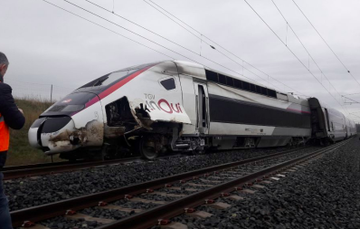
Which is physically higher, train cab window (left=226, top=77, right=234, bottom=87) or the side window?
train cab window (left=226, top=77, right=234, bottom=87)

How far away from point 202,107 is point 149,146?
8.30 ft

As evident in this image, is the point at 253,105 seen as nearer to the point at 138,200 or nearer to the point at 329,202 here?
the point at 329,202

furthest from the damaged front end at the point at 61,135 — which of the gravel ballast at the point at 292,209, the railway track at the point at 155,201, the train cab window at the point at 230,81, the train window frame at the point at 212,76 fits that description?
the train cab window at the point at 230,81

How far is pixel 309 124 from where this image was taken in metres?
21.1

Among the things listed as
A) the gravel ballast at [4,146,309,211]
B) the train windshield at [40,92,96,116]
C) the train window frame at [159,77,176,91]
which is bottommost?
the gravel ballast at [4,146,309,211]

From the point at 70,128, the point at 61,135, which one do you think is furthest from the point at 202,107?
the point at 61,135

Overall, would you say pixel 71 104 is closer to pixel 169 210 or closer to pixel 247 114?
pixel 169 210

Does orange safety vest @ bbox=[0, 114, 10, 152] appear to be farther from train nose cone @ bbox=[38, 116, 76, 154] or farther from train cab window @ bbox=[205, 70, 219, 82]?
train cab window @ bbox=[205, 70, 219, 82]

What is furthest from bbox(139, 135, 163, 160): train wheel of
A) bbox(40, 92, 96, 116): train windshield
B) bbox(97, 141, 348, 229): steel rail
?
bbox(97, 141, 348, 229): steel rail

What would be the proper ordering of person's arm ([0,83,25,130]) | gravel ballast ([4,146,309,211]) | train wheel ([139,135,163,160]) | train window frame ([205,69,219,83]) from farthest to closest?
train window frame ([205,69,219,83]), train wheel ([139,135,163,160]), gravel ballast ([4,146,309,211]), person's arm ([0,83,25,130])

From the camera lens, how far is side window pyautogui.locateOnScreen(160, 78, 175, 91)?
9308 mm

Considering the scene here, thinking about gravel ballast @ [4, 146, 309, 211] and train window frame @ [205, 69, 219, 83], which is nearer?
gravel ballast @ [4, 146, 309, 211]

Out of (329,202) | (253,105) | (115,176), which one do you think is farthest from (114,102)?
(253,105)

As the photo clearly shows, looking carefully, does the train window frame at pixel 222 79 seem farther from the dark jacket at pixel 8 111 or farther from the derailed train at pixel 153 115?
the dark jacket at pixel 8 111
